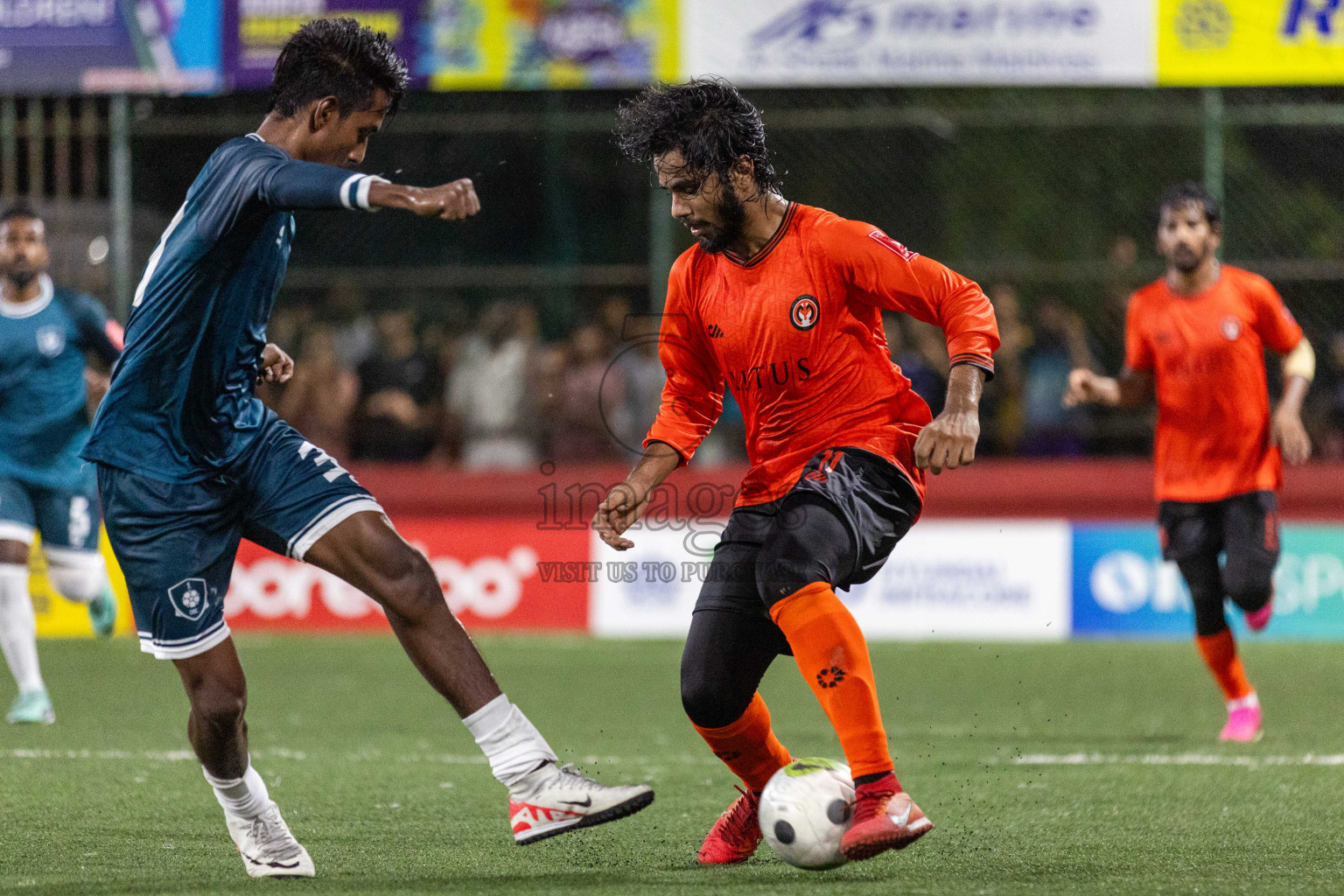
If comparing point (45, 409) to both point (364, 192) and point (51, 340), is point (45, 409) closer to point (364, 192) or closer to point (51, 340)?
point (51, 340)

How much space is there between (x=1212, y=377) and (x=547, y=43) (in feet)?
21.0

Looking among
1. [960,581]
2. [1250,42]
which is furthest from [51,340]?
[1250,42]

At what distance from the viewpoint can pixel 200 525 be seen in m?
4.52

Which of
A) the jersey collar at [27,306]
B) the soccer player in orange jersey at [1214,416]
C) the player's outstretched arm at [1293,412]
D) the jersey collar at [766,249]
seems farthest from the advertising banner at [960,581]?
the jersey collar at [766,249]

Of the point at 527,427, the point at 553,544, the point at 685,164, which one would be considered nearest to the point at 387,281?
the point at 527,427

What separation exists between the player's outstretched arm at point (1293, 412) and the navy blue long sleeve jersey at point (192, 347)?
4.58 metres

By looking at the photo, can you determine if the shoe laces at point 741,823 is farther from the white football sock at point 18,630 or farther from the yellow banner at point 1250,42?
the yellow banner at point 1250,42

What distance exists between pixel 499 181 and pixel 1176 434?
7966mm

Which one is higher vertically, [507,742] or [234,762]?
[507,742]

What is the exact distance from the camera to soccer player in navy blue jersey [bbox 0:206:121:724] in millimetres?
8406

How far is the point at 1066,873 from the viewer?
4.58 meters

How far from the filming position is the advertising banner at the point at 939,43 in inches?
493

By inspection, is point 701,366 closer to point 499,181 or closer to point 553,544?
point 553,544

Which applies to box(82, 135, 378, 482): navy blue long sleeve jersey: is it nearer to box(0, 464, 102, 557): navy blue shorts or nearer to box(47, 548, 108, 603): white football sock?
box(0, 464, 102, 557): navy blue shorts
